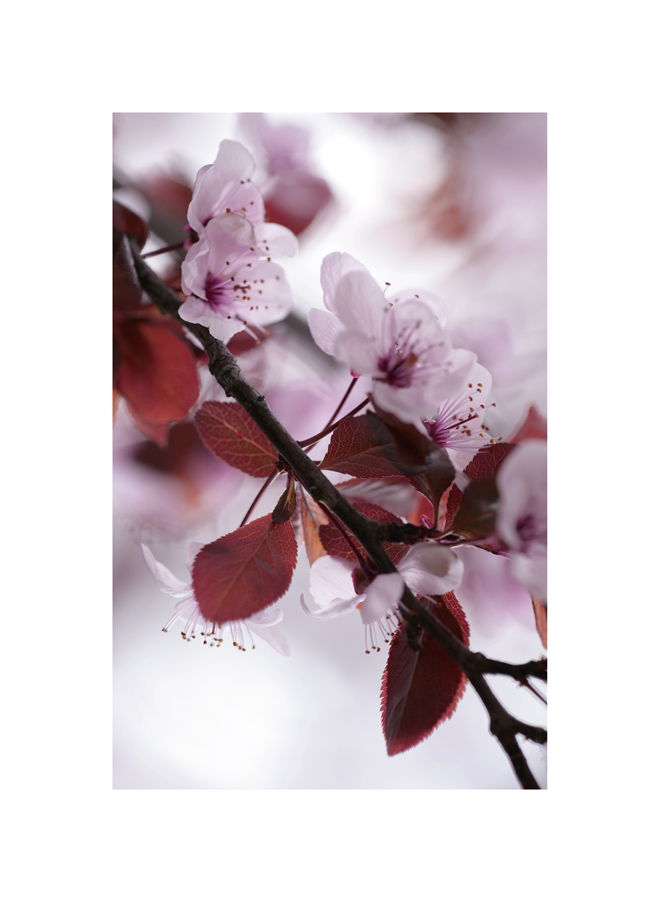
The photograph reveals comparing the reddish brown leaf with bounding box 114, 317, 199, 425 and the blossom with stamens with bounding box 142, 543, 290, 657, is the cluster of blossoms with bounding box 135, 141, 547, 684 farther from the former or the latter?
the reddish brown leaf with bounding box 114, 317, 199, 425

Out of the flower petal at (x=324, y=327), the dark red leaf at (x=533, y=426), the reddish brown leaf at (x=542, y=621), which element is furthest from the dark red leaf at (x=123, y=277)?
the reddish brown leaf at (x=542, y=621)

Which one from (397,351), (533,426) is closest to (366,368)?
(397,351)

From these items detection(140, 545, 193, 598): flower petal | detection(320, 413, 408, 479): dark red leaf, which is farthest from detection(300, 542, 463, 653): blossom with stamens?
detection(140, 545, 193, 598): flower petal

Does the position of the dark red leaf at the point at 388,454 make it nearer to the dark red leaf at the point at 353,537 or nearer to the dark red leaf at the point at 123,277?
the dark red leaf at the point at 353,537

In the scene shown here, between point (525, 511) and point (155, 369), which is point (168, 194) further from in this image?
point (525, 511)

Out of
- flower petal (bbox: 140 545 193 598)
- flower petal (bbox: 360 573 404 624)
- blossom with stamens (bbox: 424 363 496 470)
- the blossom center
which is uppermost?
the blossom center
